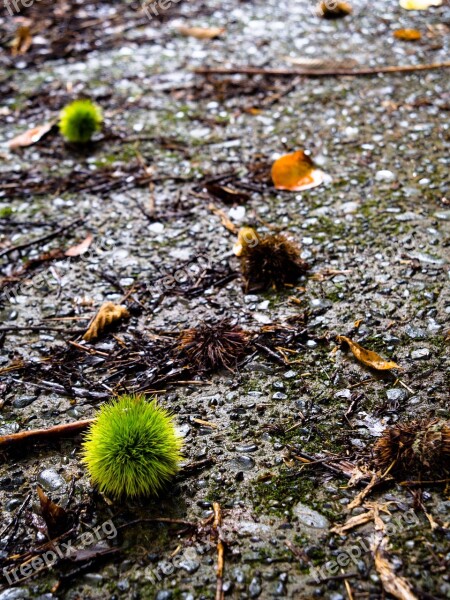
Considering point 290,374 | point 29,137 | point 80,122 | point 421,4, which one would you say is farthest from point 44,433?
point 421,4

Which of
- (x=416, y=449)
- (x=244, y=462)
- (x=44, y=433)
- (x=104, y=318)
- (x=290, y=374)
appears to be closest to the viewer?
(x=416, y=449)

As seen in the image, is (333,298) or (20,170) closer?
(333,298)

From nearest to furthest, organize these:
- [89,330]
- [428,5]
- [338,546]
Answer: [338,546] < [89,330] < [428,5]

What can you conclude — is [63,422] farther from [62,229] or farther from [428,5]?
[428,5]

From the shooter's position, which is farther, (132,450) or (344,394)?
(344,394)

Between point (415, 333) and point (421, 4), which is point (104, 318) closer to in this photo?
point (415, 333)

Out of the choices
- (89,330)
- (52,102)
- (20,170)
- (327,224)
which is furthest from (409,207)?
(52,102)
